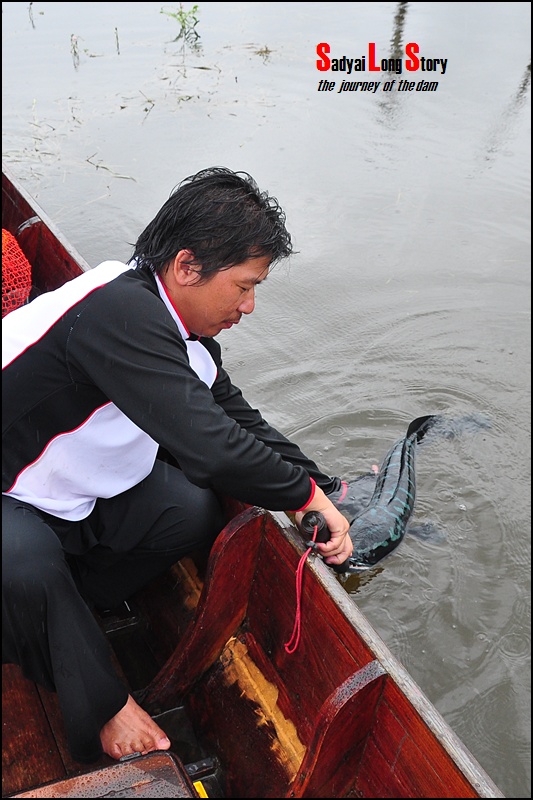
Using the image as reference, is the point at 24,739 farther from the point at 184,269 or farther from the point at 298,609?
the point at 184,269

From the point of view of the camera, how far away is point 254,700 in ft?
8.14

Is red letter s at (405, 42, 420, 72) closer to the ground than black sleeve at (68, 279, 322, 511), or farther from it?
farther from it

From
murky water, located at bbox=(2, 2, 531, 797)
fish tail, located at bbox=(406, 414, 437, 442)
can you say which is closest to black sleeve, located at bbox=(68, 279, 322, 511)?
murky water, located at bbox=(2, 2, 531, 797)

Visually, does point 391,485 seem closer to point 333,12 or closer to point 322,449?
point 322,449

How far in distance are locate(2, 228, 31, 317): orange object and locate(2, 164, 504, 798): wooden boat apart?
1573mm

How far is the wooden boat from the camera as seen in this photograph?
184cm

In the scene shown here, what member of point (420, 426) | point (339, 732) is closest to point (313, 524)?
point (339, 732)

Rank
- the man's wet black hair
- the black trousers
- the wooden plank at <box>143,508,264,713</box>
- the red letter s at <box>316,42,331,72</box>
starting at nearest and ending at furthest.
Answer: the black trousers → the man's wet black hair → the wooden plank at <box>143,508,264,713</box> → the red letter s at <box>316,42,331,72</box>

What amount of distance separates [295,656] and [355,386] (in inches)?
121

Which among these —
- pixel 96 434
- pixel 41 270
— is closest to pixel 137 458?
pixel 96 434

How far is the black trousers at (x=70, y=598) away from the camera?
199cm

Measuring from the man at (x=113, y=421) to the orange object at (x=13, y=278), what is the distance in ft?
4.75

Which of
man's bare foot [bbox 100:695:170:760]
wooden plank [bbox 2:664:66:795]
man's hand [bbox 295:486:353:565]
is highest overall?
man's hand [bbox 295:486:353:565]

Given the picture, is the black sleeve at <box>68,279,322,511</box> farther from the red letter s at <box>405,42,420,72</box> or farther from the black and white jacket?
the red letter s at <box>405,42,420,72</box>
